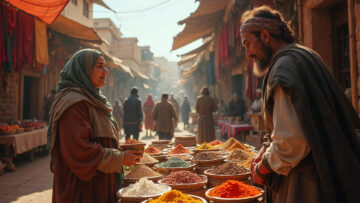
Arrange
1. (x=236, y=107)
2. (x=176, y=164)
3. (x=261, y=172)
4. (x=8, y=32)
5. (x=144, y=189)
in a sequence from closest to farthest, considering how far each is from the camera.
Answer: (x=261, y=172) < (x=144, y=189) < (x=176, y=164) < (x=8, y=32) < (x=236, y=107)

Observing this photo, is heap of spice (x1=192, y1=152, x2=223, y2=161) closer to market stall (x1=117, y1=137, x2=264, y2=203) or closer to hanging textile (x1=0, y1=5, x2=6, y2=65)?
market stall (x1=117, y1=137, x2=264, y2=203)

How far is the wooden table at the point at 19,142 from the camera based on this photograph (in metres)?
6.38

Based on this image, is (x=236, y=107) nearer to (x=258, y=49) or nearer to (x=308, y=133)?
(x=258, y=49)

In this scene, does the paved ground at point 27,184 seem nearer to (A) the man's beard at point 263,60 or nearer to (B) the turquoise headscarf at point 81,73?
(B) the turquoise headscarf at point 81,73

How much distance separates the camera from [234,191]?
221cm

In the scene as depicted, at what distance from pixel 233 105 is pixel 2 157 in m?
6.95

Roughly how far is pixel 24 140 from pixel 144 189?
5.83 metres

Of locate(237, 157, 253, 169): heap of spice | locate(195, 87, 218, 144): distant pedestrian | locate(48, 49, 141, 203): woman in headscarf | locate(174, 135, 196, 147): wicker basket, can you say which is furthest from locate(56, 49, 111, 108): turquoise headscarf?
locate(195, 87, 218, 144): distant pedestrian

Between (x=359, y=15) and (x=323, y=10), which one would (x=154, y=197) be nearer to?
(x=359, y=15)

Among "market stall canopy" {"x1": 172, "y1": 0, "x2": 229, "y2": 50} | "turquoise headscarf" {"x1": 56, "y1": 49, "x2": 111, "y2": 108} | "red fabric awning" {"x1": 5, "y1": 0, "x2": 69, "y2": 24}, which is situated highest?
"market stall canopy" {"x1": 172, "y1": 0, "x2": 229, "y2": 50}

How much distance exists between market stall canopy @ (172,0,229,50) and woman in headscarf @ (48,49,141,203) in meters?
6.75

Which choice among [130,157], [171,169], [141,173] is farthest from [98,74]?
[171,169]

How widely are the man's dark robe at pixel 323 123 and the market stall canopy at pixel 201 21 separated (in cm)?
728

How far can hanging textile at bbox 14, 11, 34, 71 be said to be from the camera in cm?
786
